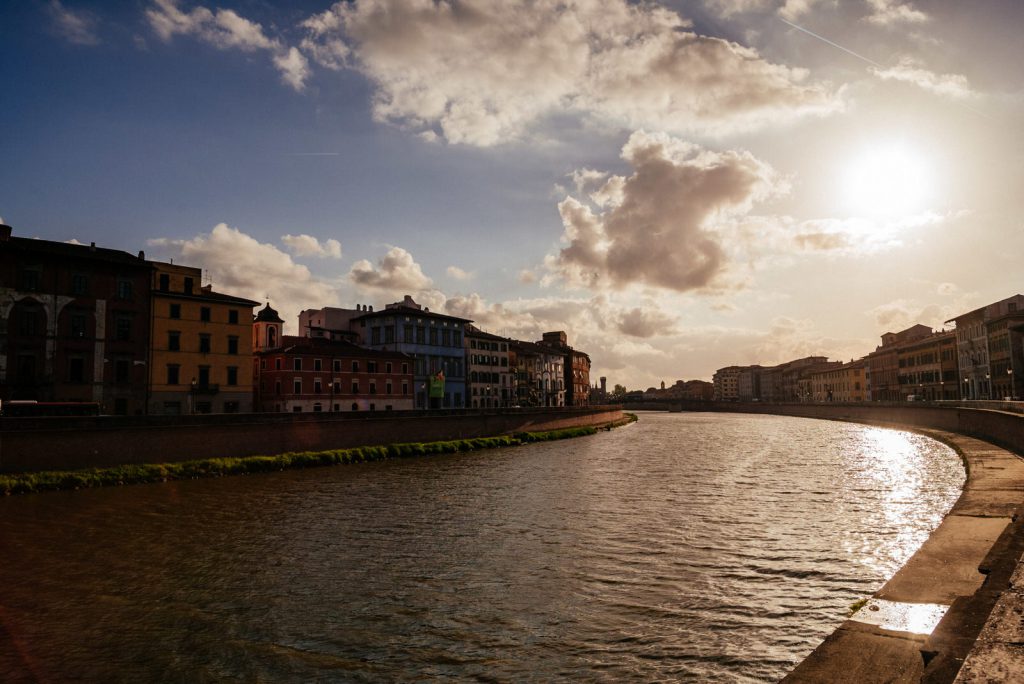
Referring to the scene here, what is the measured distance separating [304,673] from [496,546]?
9.09 m

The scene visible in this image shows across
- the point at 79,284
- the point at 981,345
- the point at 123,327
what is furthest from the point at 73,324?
the point at 981,345

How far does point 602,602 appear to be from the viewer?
13.7 metres

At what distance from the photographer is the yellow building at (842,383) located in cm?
14462

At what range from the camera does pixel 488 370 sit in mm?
98000

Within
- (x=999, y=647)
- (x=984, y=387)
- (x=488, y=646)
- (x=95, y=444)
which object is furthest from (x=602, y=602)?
(x=984, y=387)

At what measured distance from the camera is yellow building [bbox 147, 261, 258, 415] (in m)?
49.6

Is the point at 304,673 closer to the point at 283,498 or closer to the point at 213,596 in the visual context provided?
the point at 213,596

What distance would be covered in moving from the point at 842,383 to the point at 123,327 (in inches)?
6031

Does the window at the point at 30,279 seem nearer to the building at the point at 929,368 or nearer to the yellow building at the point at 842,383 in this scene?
the building at the point at 929,368

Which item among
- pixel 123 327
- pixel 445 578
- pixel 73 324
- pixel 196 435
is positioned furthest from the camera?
pixel 123 327

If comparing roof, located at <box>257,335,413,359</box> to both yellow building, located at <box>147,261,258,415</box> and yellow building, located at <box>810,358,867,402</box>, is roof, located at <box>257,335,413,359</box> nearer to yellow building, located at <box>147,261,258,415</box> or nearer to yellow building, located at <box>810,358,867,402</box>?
yellow building, located at <box>147,261,258,415</box>

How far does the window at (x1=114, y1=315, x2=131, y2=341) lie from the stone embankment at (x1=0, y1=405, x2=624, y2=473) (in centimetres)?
1314

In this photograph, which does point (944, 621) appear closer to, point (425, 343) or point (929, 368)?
point (425, 343)

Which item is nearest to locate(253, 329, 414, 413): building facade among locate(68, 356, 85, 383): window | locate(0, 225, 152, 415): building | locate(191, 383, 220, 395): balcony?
locate(191, 383, 220, 395): balcony
